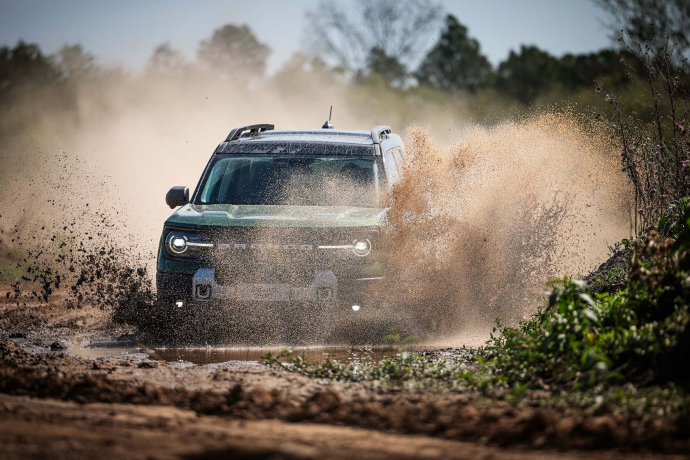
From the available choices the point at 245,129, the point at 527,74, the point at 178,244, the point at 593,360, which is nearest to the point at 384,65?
the point at 527,74

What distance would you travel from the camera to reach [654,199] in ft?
32.1

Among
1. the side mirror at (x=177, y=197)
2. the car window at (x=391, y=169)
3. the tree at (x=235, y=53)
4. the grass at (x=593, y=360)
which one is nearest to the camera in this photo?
the grass at (x=593, y=360)

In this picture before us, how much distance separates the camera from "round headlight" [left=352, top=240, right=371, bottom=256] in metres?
7.69

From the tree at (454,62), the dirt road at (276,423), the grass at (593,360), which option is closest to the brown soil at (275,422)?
the dirt road at (276,423)

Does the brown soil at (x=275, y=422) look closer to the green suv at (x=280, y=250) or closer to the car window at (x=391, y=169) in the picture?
the green suv at (x=280, y=250)

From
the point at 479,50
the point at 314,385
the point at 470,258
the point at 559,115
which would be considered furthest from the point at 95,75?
the point at 479,50

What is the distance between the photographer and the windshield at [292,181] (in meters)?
8.55

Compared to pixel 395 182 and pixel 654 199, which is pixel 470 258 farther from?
pixel 654 199

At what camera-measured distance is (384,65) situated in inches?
2185

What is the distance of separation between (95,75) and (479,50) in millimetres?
40804

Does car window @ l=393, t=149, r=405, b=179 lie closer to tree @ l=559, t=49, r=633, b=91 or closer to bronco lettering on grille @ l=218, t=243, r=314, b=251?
bronco lettering on grille @ l=218, t=243, r=314, b=251

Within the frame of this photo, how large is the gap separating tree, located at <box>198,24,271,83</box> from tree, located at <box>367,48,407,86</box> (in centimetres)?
819

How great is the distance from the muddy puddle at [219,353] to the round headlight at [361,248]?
2.95 ft

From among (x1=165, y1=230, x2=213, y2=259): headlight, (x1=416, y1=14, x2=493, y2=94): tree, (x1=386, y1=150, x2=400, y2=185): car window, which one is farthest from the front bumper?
(x1=416, y1=14, x2=493, y2=94): tree
